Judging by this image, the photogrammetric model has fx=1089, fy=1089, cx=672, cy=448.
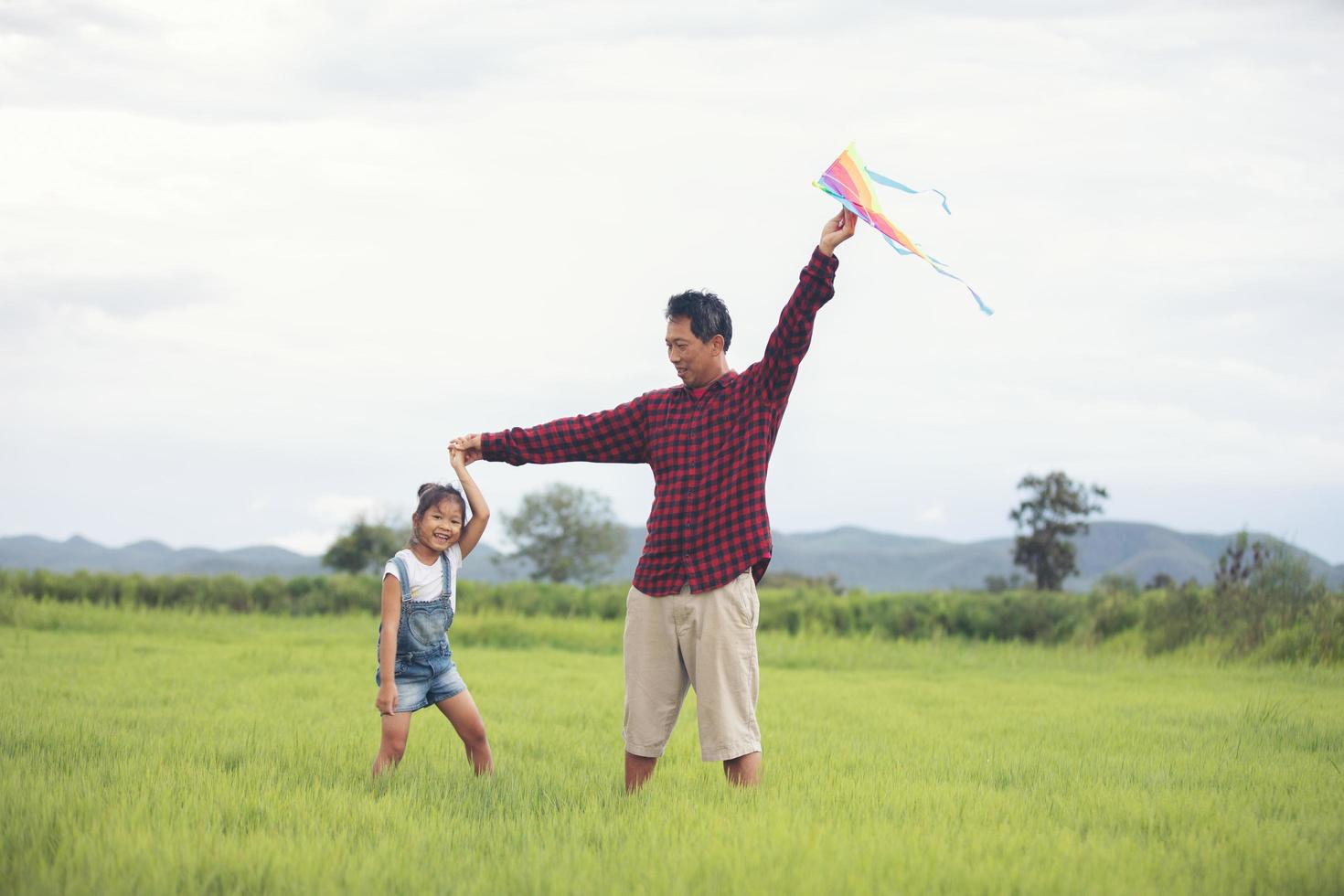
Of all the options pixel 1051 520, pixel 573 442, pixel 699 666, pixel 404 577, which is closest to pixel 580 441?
pixel 573 442

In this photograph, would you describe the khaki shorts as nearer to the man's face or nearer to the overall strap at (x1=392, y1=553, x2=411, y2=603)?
the man's face

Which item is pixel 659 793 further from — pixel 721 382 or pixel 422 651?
pixel 721 382

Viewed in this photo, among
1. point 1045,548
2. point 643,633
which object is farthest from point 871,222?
point 1045,548

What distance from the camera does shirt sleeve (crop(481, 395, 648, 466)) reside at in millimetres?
5131

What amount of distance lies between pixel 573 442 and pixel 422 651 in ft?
4.10

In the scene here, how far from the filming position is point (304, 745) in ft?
20.6

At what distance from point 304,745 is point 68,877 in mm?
2757

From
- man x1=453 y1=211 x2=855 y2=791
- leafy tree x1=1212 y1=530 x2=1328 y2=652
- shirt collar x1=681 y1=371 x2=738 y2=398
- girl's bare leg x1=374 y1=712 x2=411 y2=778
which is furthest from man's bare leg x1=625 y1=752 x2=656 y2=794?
leafy tree x1=1212 y1=530 x2=1328 y2=652

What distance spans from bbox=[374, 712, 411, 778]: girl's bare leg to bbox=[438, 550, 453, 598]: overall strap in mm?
613

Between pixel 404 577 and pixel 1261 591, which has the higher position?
pixel 404 577

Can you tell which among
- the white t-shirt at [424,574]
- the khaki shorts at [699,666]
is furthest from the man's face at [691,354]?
the white t-shirt at [424,574]

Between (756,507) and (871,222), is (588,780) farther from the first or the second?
(871,222)

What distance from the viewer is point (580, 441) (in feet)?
17.1

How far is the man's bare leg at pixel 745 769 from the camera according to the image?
4.73 meters
